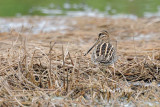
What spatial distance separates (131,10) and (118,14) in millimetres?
1149

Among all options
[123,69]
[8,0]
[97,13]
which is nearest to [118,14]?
[97,13]

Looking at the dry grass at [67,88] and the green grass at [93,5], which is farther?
the green grass at [93,5]

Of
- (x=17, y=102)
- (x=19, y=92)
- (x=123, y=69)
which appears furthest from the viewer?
(x=123, y=69)

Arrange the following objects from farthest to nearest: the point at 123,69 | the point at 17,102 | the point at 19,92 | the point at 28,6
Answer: the point at 28,6, the point at 123,69, the point at 19,92, the point at 17,102

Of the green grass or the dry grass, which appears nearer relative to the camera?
the dry grass

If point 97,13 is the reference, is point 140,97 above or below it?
below

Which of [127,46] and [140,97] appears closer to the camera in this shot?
[140,97]

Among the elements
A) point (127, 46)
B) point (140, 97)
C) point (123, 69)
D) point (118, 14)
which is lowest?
point (140, 97)

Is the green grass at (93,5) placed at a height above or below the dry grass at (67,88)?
above

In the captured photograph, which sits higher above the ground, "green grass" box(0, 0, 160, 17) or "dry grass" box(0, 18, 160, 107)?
"green grass" box(0, 0, 160, 17)

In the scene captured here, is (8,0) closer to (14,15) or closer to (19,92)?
(14,15)

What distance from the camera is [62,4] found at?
17391 millimetres

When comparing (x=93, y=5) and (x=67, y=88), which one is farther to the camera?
(x=93, y=5)

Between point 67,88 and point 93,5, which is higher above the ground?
point 93,5
